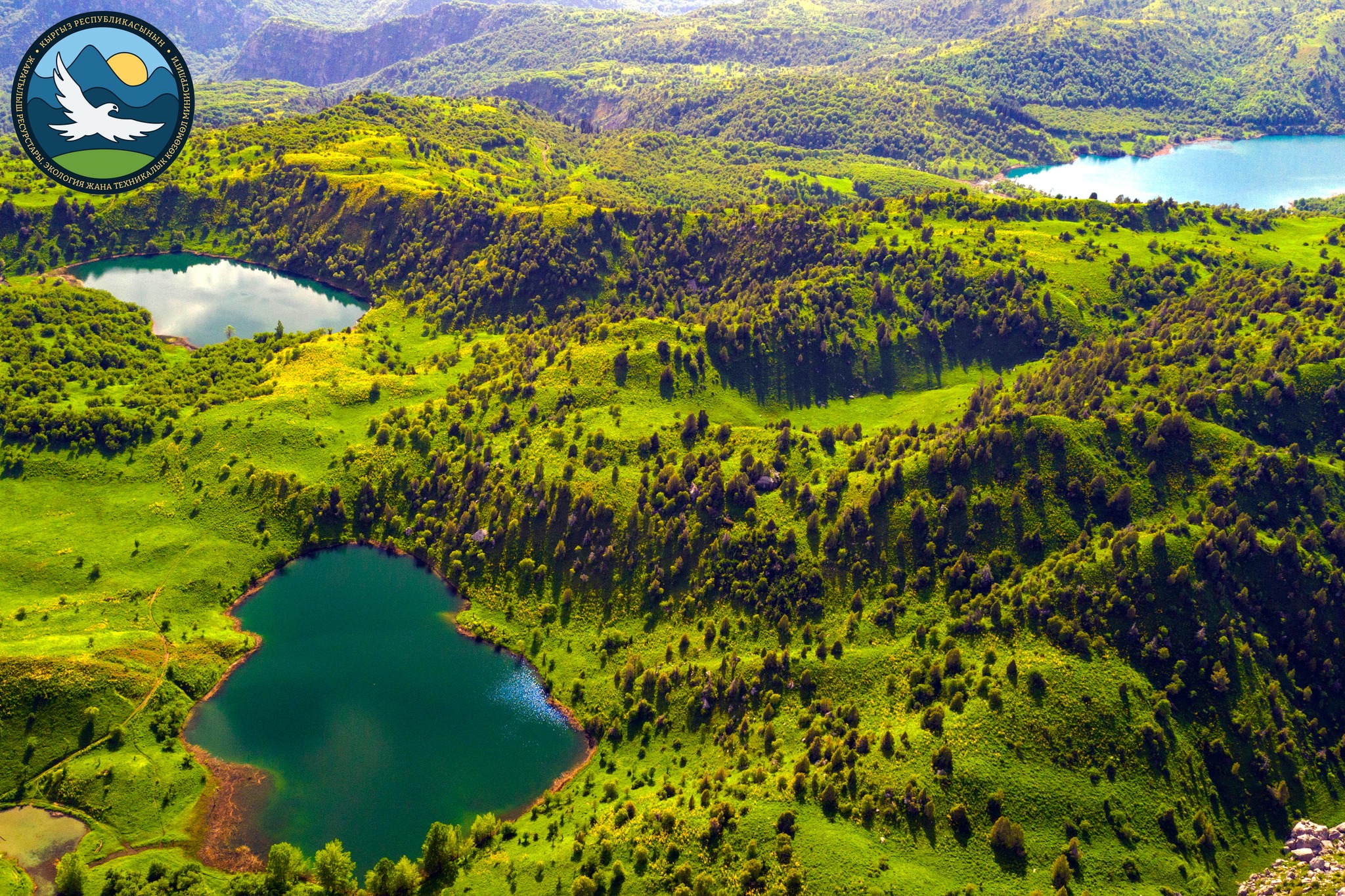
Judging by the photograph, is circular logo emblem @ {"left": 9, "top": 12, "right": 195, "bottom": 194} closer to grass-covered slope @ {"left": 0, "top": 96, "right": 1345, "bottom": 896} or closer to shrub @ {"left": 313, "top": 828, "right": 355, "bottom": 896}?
grass-covered slope @ {"left": 0, "top": 96, "right": 1345, "bottom": 896}

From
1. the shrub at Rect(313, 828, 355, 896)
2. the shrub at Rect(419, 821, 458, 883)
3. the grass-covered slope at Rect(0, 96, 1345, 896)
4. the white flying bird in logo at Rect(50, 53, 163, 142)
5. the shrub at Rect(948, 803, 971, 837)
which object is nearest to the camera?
the shrub at Rect(313, 828, 355, 896)

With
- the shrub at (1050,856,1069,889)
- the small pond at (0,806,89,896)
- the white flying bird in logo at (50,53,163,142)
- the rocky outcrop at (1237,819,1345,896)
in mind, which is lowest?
the rocky outcrop at (1237,819,1345,896)

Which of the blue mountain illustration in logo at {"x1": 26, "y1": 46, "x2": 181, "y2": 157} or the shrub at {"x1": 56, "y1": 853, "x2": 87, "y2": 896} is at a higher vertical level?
the blue mountain illustration in logo at {"x1": 26, "y1": 46, "x2": 181, "y2": 157}

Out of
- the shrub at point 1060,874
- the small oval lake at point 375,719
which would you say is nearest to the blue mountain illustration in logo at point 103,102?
the small oval lake at point 375,719

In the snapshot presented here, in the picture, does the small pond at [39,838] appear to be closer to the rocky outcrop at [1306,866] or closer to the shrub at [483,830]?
the shrub at [483,830]

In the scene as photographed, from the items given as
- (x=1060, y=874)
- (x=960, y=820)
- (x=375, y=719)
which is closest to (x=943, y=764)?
(x=960, y=820)

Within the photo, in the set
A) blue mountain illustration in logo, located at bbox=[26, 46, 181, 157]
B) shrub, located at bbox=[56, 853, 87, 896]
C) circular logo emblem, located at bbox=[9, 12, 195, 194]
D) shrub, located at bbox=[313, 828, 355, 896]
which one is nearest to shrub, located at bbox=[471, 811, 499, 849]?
shrub, located at bbox=[313, 828, 355, 896]

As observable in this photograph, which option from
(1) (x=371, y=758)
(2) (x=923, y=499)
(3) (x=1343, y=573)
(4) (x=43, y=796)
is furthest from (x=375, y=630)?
(3) (x=1343, y=573)
